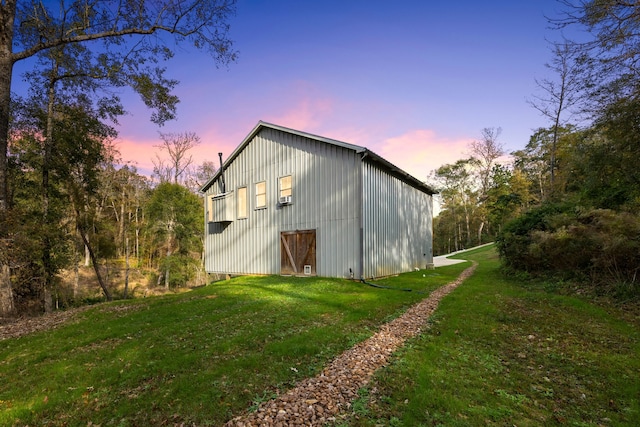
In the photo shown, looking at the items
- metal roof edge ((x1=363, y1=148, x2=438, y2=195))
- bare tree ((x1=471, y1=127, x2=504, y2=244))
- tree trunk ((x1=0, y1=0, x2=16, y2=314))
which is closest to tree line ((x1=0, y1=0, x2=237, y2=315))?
tree trunk ((x1=0, y1=0, x2=16, y2=314))

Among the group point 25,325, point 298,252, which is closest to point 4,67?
point 25,325

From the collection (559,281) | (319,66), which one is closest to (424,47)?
(319,66)

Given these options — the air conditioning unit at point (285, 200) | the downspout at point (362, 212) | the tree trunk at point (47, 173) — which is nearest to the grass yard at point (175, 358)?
the downspout at point (362, 212)

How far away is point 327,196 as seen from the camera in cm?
1374

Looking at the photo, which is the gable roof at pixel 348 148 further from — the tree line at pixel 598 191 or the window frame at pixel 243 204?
the tree line at pixel 598 191

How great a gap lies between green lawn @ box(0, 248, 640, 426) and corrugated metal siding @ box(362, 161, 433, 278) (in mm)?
5185

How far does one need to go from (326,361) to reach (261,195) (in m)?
12.7

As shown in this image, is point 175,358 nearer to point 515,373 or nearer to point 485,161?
point 515,373

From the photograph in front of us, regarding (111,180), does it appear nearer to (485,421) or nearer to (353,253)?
(353,253)

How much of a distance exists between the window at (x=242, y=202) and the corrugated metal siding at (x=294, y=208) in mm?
370

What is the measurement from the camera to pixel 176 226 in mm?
28906

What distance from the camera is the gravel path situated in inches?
130

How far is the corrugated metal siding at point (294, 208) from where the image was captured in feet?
43.0

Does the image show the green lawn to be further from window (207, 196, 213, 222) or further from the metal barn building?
window (207, 196, 213, 222)
